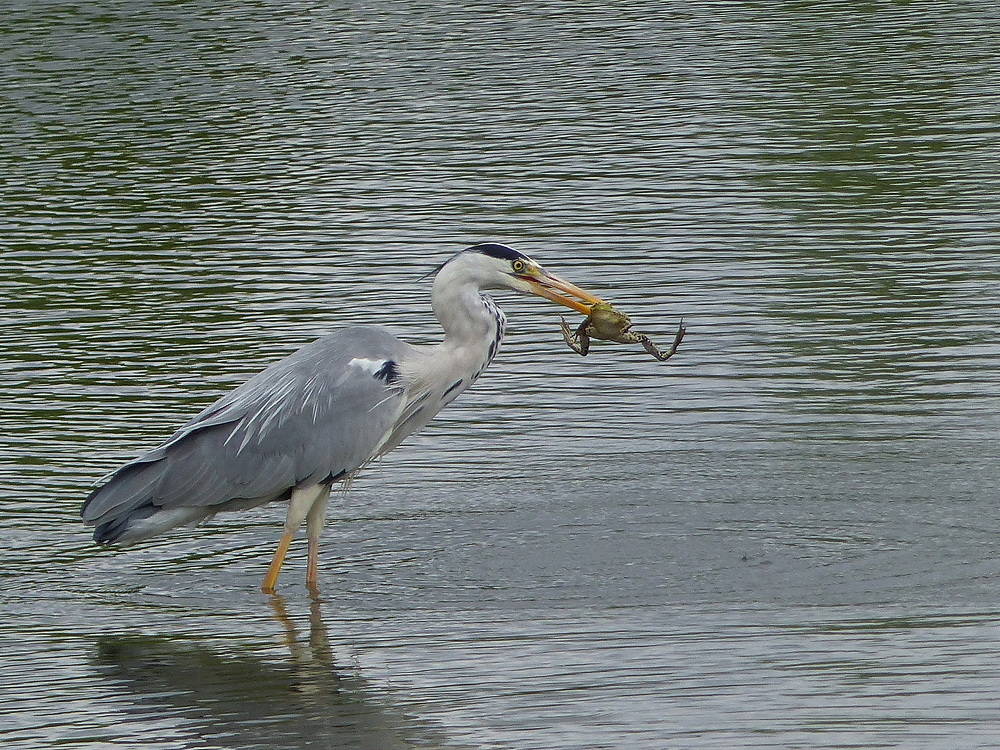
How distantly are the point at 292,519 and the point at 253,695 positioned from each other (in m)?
1.45

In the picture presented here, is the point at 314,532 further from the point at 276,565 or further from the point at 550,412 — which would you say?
the point at 550,412

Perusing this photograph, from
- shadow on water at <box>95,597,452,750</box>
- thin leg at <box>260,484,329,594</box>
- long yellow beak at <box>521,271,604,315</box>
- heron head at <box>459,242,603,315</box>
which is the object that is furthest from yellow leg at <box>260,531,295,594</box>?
long yellow beak at <box>521,271,604,315</box>

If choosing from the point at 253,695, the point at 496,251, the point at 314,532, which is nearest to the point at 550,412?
the point at 496,251

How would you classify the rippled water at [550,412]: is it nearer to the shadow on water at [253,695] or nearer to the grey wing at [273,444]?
the shadow on water at [253,695]

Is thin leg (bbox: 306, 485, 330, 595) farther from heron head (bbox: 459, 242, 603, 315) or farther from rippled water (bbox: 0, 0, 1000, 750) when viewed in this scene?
heron head (bbox: 459, 242, 603, 315)

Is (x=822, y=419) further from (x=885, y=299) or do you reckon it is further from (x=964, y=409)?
(x=885, y=299)

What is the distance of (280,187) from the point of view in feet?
58.5

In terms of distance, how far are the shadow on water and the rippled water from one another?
0.07ft

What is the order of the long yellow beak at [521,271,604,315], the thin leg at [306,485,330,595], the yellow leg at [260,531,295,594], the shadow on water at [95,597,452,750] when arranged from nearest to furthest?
the shadow on water at [95,597,452,750] < the yellow leg at [260,531,295,594] < the thin leg at [306,485,330,595] < the long yellow beak at [521,271,604,315]

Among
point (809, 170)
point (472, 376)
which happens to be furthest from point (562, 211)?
point (472, 376)

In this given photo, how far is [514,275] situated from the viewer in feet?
28.6

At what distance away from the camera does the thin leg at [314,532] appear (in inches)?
332

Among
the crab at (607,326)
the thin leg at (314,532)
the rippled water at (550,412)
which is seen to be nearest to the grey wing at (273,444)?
the thin leg at (314,532)

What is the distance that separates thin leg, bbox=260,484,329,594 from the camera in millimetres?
8320
